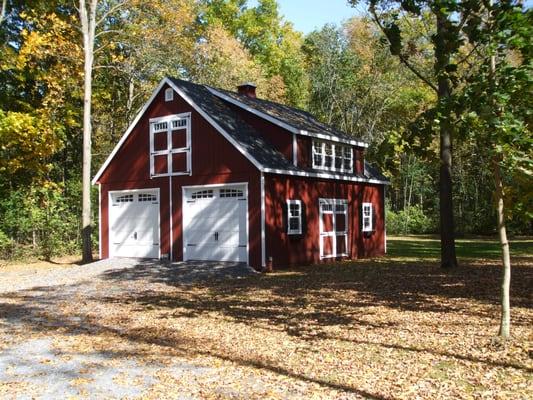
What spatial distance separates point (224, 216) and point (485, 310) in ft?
34.7

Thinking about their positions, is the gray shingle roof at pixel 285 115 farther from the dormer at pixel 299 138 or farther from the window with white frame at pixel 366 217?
the window with white frame at pixel 366 217

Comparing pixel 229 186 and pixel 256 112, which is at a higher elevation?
pixel 256 112

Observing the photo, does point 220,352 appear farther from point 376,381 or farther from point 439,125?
point 439,125

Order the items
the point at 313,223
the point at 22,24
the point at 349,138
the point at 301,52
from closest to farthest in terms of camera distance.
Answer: the point at 313,223
the point at 349,138
the point at 22,24
the point at 301,52

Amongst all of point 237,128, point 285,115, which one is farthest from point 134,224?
point 285,115

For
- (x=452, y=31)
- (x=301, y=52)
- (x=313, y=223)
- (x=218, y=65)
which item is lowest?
(x=313, y=223)

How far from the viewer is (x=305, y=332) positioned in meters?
8.95

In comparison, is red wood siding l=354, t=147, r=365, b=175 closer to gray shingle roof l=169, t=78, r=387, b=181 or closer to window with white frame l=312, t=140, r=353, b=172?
window with white frame l=312, t=140, r=353, b=172

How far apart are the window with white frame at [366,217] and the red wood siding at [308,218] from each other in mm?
232

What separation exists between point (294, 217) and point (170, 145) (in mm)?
5370

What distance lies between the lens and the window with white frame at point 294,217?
19109mm

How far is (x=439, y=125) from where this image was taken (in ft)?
21.3

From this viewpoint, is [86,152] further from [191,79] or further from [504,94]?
[504,94]

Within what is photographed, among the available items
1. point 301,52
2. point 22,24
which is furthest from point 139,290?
point 301,52
